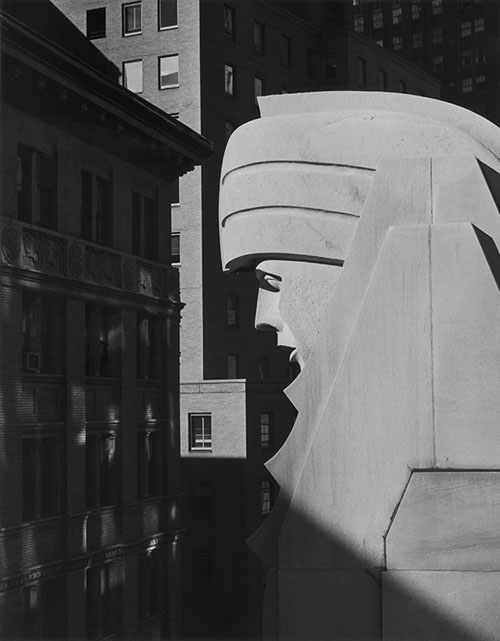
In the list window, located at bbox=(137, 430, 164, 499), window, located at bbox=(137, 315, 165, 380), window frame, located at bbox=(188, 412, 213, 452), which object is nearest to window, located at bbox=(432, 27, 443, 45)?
window frame, located at bbox=(188, 412, 213, 452)

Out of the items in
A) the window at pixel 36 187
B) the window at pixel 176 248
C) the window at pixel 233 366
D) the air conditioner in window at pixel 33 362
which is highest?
the window at pixel 176 248

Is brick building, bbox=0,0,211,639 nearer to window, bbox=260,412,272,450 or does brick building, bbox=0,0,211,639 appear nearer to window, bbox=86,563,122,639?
window, bbox=86,563,122,639

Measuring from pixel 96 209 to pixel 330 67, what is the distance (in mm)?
27035

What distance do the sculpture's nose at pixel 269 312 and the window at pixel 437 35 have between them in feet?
317

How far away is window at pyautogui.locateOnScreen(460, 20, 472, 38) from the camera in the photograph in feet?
310

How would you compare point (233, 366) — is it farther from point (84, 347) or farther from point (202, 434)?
point (84, 347)

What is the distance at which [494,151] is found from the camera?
4922 millimetres

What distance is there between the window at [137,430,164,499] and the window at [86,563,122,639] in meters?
3.53

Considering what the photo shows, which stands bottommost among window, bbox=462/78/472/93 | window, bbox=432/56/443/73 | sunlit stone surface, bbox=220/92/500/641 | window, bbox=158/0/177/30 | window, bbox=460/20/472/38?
sunlit stone surface, bbox=220/92/500/641

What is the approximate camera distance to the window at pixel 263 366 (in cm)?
4809

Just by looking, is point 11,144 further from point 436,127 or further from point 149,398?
point 436,127

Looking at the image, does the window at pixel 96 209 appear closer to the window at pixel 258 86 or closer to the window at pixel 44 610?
the window at pixel 44 610

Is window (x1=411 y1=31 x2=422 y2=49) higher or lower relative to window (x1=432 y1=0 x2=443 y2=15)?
lower

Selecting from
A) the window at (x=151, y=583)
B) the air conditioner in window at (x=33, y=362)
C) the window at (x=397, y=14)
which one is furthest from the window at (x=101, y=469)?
the window at (x=397, y=14)
